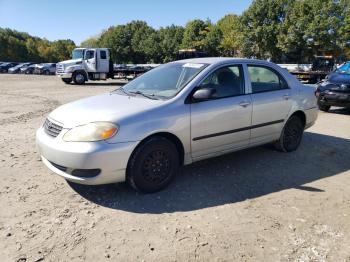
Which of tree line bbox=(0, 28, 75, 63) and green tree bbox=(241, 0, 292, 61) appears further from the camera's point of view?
tree line bbox=(0, 28, 75, 63)

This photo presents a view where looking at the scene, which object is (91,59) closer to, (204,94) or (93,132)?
(204,94)

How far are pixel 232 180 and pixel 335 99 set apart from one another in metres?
6.98

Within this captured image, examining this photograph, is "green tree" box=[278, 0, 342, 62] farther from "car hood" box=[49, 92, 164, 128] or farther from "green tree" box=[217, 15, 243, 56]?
"car hood" box=[49, 92, 164, 128]

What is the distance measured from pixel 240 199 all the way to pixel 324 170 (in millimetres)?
1853

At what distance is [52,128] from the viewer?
4.21 meters

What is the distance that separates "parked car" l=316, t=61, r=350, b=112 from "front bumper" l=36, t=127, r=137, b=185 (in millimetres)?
8237

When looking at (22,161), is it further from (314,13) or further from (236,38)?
(236,38)

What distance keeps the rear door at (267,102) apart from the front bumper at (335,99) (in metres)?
5.27

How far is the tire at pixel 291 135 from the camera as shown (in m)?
5.87

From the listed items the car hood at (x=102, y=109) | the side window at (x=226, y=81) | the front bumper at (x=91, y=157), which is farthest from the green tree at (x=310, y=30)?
the front bumper at (x=91, y=157)

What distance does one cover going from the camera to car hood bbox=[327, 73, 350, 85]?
10.4 meters

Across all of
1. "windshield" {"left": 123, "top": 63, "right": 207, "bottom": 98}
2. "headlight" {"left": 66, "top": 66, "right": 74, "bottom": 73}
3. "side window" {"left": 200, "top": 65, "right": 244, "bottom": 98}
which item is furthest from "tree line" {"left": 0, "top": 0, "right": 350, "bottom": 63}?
"windshield" {"left": 123, "top": 63, "right": 207, "bottom": 98}

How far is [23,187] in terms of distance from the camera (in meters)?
4.43

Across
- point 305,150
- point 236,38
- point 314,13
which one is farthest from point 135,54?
point 305,150
